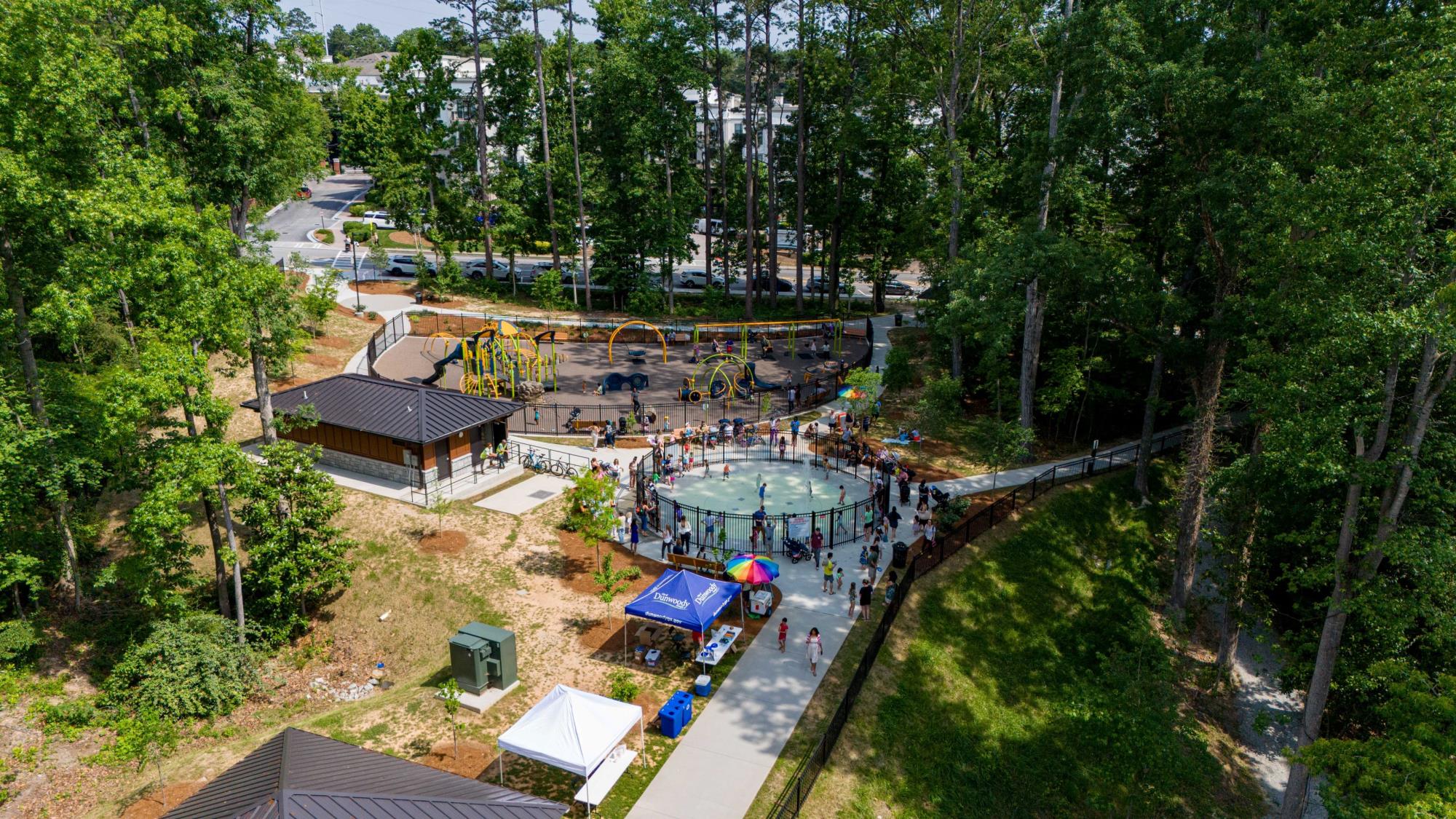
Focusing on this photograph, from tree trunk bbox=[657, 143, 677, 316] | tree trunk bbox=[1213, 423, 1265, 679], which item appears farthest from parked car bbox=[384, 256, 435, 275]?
tree trunk bbox=[1213, 423, 1265, 679]

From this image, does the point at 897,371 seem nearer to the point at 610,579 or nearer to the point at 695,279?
the point at 610,579

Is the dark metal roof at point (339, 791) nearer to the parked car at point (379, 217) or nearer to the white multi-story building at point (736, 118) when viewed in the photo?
the white multi-story building at point (736, 118)

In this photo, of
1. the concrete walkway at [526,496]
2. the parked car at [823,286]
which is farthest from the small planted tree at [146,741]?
the parked car at [823,286]

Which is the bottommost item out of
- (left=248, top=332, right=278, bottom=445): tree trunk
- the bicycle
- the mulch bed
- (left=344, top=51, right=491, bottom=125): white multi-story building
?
the mulch bed

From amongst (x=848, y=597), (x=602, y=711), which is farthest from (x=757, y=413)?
(x=602, y=711)

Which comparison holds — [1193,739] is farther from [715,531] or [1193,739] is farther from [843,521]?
[715,531]

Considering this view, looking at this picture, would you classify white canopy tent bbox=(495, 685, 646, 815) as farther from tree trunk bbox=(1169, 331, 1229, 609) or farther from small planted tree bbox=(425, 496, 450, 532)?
tree trunk bbox=(1169, 331, 1229, 609)

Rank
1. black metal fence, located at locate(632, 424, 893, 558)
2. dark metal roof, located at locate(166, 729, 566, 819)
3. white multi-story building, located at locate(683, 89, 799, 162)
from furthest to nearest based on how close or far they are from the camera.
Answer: white multi-story building, located at locate(683, 89, 799, 162) < black metal fence, located at locate(632, 424, 893, 558) < dark metal roof, located at locate(166, 729, 566, 819)

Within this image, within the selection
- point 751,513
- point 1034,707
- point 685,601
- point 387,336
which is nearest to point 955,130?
point 751,513
